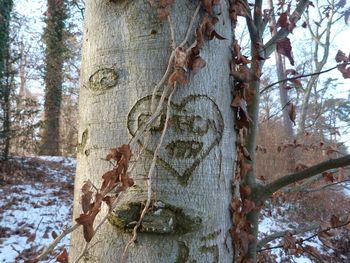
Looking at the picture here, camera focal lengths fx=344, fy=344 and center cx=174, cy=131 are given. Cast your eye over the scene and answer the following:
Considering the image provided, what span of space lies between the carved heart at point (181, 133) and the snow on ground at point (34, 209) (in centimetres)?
315

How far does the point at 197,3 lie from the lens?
766 mm

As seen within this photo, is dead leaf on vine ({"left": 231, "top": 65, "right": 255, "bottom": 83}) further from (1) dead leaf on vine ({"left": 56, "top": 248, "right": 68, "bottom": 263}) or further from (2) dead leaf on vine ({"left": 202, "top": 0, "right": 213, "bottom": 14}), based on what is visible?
(1) dead leaf on vine ({"left": 56, "top": 248, "right": 68, "bottom": 263})

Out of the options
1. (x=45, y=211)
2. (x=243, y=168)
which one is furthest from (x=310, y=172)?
(x=45, y=211)

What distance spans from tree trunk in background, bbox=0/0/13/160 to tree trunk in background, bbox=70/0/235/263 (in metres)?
7.88

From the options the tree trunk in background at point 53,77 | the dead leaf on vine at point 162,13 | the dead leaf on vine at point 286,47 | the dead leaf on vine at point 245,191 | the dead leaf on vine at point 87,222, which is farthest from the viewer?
the tree trunk in background at point 53,77

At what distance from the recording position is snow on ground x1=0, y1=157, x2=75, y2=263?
493cm

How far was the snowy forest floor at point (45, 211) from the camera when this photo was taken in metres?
5.06

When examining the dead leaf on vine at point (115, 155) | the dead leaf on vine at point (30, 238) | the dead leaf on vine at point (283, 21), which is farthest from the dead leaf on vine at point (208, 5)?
the dead leaf on vine at point (30, 238)

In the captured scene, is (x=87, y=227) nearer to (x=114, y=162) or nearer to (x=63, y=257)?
(x=114, y=162)

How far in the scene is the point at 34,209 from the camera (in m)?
6.35

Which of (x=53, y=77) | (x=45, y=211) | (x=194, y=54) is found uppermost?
(x=53, y=77)

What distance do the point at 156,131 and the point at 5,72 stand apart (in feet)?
27.6

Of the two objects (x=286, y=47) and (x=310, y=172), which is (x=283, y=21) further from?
(x=310, y=172)

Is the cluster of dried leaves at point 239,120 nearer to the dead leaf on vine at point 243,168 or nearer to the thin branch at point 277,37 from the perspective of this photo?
the dead leaf on vine at point 243,168
